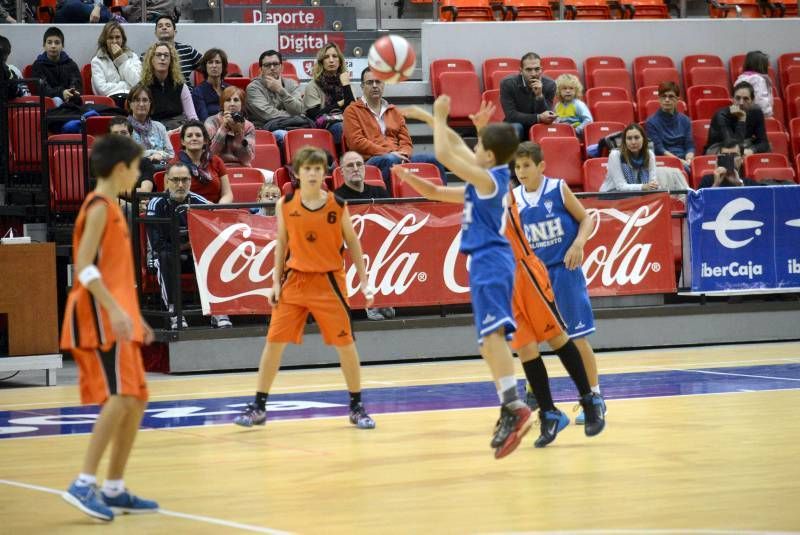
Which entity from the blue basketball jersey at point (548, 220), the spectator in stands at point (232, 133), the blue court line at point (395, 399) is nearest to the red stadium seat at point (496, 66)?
the spectator in stands at point (232, 133)

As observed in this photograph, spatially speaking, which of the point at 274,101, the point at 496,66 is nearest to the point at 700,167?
the point at 496,66

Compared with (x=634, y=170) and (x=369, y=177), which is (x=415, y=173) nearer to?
(x=369, y=177)

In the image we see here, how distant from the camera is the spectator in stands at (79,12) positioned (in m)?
16.2

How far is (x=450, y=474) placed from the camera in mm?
6949

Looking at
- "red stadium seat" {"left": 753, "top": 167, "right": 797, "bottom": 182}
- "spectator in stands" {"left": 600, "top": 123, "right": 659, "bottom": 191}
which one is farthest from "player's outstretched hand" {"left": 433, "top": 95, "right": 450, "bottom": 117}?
"red stadium seat" {"left": 753, "top": 167, "right": 797, "bottom": 182}

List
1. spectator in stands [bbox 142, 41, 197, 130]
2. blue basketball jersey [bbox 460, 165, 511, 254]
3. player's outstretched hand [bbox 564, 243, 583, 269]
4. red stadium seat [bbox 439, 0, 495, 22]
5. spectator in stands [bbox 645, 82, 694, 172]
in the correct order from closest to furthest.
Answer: blue basketball jersey [bbox 460, 165, 511, 254]
player's outstretched hand [bbox 564, 243, 583, 269]
spectator in stands [bbox 142, 41, 197, 130]
spectator in stands [bbox 645, 82, 694, 172]
red stadium seat [bbox 439, 0, 495, 22]

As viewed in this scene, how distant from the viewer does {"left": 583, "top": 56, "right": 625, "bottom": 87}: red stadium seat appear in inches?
704

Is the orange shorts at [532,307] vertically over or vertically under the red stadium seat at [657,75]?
under

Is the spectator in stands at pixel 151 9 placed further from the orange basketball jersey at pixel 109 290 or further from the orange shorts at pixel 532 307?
the orange basketball jersey at pixel 109 290

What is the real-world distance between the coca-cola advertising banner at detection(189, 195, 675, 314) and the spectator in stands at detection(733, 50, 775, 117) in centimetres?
437

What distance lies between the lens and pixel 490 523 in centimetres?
559

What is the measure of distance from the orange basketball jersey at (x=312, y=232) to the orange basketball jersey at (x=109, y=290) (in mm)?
2912

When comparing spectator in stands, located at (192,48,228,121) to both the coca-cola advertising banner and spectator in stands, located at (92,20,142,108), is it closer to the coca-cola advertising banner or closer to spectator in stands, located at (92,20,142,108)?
spectator in stands, located at (92,20,142,108)

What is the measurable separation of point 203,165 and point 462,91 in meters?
4.79
